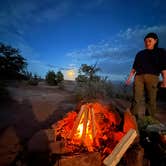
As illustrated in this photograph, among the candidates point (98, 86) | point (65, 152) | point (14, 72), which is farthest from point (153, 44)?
point (14, 72)

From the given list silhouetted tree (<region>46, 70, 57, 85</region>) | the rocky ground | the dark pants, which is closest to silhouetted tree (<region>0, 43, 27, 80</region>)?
silhouetted tree (<region>46, 70, 57, 85</region>)

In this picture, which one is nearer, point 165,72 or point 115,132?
point 115,132

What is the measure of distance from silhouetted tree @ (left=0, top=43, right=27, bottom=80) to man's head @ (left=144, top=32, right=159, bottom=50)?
1303cm

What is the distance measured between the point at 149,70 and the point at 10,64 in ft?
45.1

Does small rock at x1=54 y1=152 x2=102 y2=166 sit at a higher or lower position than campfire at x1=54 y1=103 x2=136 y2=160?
lower

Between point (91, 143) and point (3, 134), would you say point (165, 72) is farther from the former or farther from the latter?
point (3, 134)

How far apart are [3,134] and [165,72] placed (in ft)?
11.9

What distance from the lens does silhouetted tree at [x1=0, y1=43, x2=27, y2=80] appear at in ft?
47.9

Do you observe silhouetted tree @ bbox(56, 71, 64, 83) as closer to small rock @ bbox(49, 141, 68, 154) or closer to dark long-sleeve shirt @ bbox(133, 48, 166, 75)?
dark long-sleeve shirt @ bbox(133, 48, 166, 75)

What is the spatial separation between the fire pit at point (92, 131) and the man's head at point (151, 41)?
1.94m

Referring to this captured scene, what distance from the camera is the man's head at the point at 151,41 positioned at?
12.7 ft

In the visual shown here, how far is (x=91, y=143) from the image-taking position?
2.53 metres

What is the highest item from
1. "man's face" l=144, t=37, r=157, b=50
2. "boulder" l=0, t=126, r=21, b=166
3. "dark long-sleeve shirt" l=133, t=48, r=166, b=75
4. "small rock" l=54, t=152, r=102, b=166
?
"man's face" l=144, t=37, r=157, b=50

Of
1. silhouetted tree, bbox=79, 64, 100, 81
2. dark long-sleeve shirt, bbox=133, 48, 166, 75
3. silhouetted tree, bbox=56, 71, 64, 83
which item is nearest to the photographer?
dark long-sleeve shirt, bbox=133, 48, 166, 75
